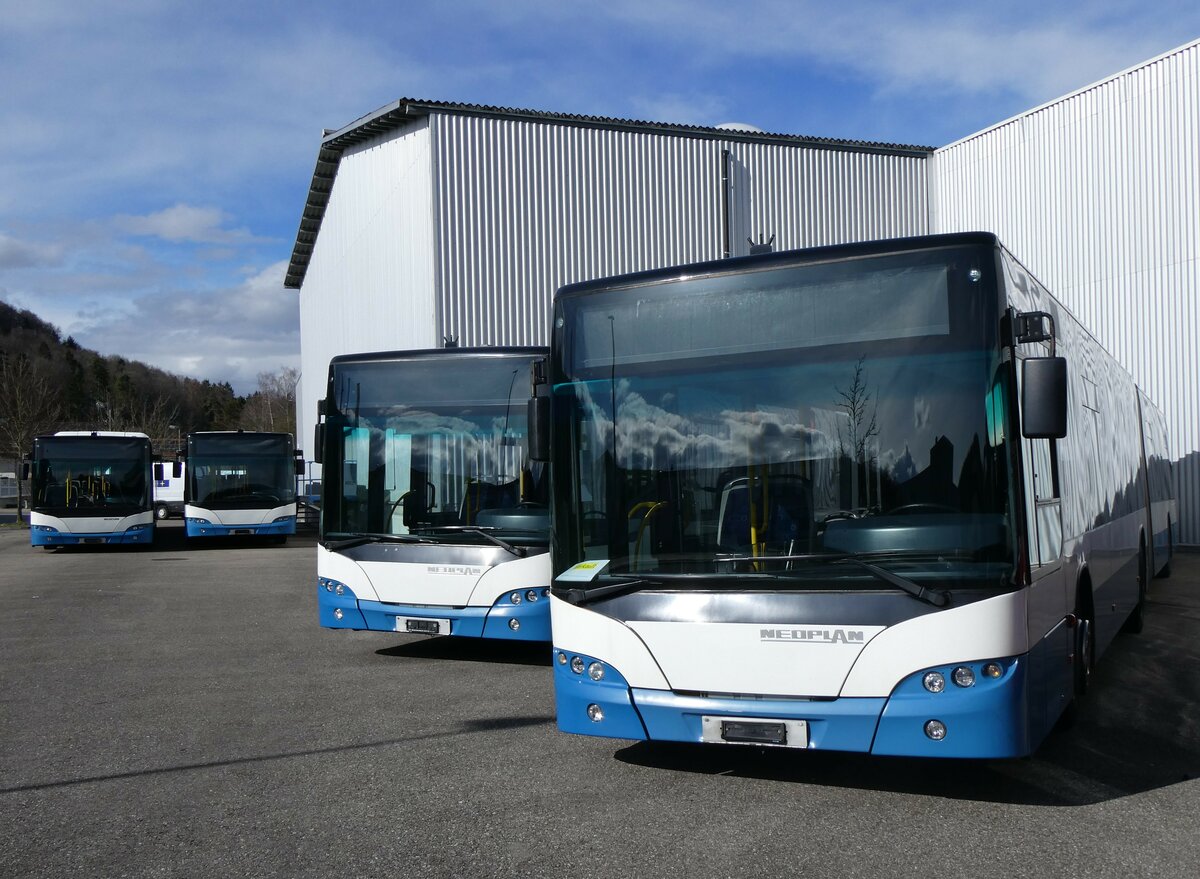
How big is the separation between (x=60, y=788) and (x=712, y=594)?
133 inches

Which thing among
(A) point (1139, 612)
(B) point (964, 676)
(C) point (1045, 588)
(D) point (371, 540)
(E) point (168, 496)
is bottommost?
(A) point (1139, 612)

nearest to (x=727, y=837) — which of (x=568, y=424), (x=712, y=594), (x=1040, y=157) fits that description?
(x=712, y=594)

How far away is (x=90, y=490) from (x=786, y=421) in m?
25.3

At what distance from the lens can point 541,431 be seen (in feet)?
21.1

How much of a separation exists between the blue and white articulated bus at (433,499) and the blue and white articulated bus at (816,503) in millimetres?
3370

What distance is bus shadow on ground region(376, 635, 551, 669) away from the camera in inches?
404

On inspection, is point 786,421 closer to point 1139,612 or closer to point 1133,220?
point 1139,612

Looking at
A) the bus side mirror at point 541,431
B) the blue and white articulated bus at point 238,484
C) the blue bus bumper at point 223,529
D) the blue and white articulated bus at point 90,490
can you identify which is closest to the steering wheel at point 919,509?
the bus side mirror at point 541,431

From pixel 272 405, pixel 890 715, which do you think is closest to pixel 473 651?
pixel 890 715

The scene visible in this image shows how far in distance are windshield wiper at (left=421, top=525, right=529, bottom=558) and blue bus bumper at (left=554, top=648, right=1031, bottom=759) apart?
376 cm

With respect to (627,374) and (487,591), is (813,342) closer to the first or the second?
(627,374)

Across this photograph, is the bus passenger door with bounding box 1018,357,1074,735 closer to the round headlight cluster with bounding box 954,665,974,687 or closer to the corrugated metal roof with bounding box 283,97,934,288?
the round headlight cluster with bounding box 954,665,974,687

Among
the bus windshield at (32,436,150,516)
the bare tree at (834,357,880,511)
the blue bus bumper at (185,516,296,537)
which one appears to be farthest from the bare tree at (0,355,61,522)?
the bare tree at (834,357,880,511)

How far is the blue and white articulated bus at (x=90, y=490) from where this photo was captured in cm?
2712
